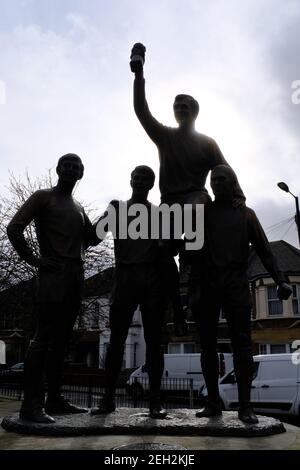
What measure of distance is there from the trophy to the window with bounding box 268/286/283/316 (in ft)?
85.5

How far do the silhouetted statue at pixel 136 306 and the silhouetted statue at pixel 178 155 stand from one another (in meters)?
0.19

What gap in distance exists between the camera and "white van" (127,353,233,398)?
18.3 meters

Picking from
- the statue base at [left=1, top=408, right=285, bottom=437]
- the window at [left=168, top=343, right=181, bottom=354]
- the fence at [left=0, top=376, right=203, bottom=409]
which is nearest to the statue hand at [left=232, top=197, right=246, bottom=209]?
the statue base at [left=1, top=408, right=285, bottom=437]

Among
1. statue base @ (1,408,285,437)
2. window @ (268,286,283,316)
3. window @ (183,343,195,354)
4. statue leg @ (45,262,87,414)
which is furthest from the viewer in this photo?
window @ (183,343,195,354)

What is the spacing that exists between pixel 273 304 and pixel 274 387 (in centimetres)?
1647

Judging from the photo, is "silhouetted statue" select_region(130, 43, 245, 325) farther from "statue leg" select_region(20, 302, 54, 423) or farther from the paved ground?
the paved ground

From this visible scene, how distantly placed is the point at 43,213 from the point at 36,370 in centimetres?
156

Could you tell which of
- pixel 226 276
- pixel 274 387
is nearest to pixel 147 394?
pixel 274 387

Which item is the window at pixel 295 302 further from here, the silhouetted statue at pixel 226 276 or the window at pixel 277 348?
the silhouetted statue at pixel 226 276

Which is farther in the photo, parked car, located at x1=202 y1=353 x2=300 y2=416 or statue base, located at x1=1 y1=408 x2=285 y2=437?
parked car, located at x1=202 y1=353 x2=300 y2=416

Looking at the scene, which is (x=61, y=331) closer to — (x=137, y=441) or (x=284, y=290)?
(x=137, y=441)

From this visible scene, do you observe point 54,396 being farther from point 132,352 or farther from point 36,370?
point 132,352

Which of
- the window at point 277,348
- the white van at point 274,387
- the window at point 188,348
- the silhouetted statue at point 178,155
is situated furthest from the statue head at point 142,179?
the window at point 188,348
